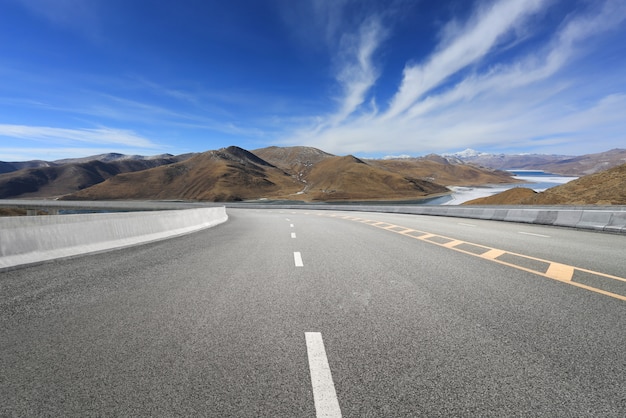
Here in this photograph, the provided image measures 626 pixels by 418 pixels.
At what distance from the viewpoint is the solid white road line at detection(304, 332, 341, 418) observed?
2.20 metres

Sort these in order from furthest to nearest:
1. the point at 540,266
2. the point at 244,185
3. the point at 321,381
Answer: the point at 244,185 < the point at 540,266 < the point at 321,381

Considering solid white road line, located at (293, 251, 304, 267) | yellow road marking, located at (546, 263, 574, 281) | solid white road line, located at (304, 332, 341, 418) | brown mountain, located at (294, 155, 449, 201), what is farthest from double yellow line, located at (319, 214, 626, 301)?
brown mountain, located at (294, 155, 449, 201)

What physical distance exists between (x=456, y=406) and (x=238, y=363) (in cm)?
171

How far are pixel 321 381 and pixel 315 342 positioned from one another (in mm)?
687

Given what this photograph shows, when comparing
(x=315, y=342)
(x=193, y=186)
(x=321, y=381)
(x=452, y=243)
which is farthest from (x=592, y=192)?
(x=193, y=186)

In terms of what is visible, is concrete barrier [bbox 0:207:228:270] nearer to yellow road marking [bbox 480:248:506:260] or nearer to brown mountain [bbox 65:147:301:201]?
yellow road marking [bbox 480:248:506:260]

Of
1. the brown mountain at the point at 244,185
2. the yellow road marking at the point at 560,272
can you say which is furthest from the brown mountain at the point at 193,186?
the yellow road marking at the point at 560,272

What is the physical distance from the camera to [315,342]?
321 cm

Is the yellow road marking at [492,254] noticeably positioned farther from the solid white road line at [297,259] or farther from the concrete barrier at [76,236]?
the concrete barrier at [76,236]

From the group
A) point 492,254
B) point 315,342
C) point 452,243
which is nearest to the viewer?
point 315,342

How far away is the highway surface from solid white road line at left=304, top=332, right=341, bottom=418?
0.04 feet

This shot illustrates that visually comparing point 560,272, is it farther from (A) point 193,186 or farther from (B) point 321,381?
(A) point 193,186

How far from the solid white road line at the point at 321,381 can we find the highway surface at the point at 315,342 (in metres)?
0.01

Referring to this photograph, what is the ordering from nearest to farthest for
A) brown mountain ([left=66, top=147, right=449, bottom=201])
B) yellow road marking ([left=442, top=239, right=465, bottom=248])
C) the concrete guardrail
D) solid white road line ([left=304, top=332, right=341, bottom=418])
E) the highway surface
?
solid white road line ([left=304, top=332, right=341, bottom=418]), the highway surface, yellow road marking ([left=442, top=239, right=465, bottom=248]), the concrete guardrail, brown mountain ([left=66, top=147, right=449, bottom=201])
